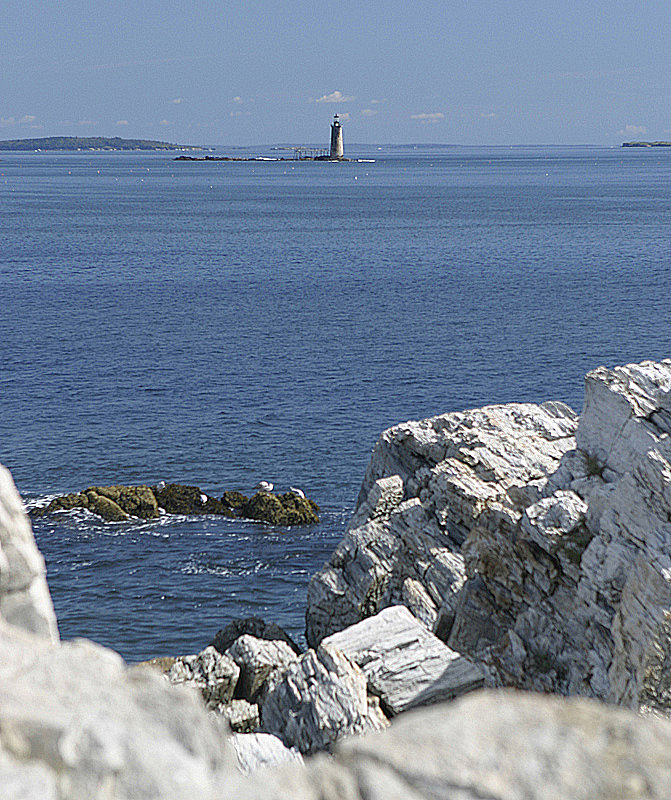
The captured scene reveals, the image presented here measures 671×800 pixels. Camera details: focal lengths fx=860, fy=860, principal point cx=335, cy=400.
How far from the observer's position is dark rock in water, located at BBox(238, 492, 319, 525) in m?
43.4

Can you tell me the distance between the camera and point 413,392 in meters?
60.6

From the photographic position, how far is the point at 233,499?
45.3 metres

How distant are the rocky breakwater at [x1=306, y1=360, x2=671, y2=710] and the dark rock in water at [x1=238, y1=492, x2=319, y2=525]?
11.6 meters

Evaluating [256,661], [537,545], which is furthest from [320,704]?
[537,545]

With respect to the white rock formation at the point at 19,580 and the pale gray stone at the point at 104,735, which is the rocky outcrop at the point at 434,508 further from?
the pale gray stone at the point at 104,735

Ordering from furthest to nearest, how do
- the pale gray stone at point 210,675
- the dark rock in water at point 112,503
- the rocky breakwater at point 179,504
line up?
the dark rock in water at point 112,503 → the rocky breakwater at point 179,504 → the pale gray stone at point 210,675

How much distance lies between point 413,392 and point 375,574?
109 ft

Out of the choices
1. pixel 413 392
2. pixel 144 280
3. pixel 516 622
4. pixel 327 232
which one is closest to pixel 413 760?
pixel 516 622

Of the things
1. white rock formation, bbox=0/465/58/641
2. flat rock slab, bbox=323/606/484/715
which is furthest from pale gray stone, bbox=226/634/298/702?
white rock formation, bbox=0/465/58/641

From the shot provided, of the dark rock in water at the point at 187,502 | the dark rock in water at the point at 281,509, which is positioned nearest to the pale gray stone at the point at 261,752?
the dark rock in water at the point at 281,509

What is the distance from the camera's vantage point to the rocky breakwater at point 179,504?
4366 centimetres

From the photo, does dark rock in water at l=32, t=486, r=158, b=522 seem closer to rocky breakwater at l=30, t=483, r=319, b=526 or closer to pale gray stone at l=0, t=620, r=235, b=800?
rocky breakwater at l=30, t=483, r=319, b=526

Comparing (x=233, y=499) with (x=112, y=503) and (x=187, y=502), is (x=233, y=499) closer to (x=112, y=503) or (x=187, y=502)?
(x=187, y=502)

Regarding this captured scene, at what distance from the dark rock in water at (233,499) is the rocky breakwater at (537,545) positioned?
1434 cm
